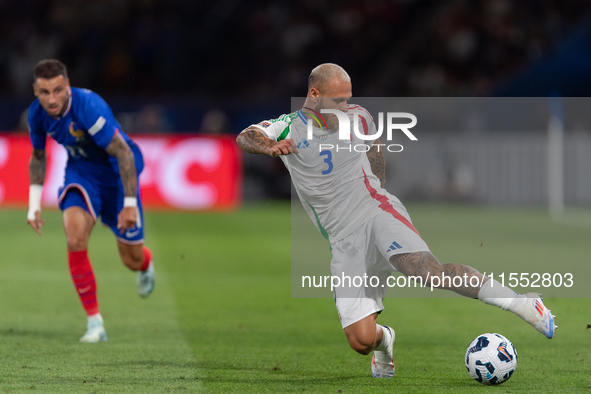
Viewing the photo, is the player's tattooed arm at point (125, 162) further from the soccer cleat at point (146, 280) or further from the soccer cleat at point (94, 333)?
the soccer cleat at point (146, 280)

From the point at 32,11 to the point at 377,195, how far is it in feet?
69.8

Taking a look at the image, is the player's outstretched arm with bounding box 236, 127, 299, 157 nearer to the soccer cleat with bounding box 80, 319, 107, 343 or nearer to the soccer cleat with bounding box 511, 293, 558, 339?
the soccer cleat with bounding box 511, 293, 558, 339

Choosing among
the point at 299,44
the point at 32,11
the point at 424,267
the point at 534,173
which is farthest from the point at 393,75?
the point at 424,267

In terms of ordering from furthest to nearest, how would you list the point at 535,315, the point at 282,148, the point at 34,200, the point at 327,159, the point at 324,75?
the point at 34,200, the point at 327,159, the point at 324,75, the point at 282,148, the point at 535,315

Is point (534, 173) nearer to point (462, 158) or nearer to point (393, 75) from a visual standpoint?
point (462, 158)

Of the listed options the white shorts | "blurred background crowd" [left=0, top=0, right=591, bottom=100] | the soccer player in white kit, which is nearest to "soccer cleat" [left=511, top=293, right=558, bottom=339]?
the soccer player in white kit

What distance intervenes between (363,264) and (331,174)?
587 mm

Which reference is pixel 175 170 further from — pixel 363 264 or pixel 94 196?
pixel 363 264

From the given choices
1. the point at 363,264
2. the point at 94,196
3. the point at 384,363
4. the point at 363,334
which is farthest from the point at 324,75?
the point at 94,196

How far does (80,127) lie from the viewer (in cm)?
654

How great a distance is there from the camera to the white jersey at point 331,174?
17.4 ft

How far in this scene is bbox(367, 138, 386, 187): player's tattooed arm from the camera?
557cm

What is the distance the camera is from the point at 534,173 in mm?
22000

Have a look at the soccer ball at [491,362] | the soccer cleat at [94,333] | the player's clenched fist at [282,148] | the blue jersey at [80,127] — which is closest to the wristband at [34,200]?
the blue jersey at [80,127]
